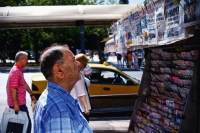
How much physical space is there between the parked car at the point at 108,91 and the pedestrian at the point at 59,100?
696 cm

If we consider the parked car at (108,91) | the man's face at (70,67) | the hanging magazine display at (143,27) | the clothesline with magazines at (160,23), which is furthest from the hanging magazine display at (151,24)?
the parked car at (108,91)

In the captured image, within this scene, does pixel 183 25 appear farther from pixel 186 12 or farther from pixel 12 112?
pixel 12 112

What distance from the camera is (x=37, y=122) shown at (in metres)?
2.02

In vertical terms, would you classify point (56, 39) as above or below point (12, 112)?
above

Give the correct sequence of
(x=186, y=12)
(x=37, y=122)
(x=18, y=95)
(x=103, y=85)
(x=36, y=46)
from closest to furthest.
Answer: (x=37, y=122) → (x=186, y=12) → (x=18, y=95) → (x=103, y=85) → (x=36, y=46)

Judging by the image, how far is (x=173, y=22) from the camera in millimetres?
3307

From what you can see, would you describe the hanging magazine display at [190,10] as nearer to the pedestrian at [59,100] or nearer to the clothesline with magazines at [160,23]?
the clothesline with magazines at [160,23]

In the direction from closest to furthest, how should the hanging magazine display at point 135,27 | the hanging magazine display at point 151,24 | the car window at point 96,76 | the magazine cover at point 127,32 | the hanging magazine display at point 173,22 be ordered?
1. the hanging magazine display at point 173,22
2. the hanging magazine display at point 151,24
3. the hanging magazine display at point 135,27
4. the magazine cover at point 127,32
5. the car window at point 96,76

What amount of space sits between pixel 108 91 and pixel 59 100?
23.8ft

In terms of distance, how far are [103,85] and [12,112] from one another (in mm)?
4123

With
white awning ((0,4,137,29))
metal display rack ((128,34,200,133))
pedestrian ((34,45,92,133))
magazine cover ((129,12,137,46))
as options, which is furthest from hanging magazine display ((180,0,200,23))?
white awning ((0,4,137,29))

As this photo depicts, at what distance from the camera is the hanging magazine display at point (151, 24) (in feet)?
12.7

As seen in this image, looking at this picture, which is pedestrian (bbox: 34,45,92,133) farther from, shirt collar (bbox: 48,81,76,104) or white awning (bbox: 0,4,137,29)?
white awning (bbox: 0,4,137,29)


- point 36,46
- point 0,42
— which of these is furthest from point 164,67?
point 0,42
